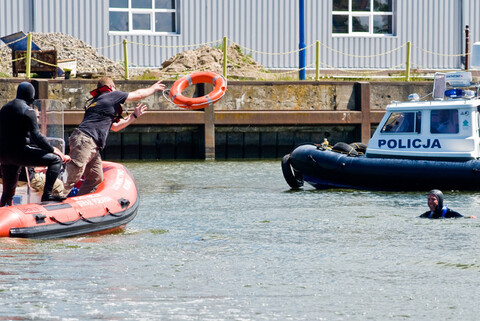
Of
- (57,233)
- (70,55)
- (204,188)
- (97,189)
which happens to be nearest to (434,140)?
(204,188)

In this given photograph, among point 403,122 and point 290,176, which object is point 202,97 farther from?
point 403,122

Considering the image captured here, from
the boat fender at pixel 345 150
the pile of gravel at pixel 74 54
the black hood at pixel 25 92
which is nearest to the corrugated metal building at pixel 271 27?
the pile of gravel at pixel 74 54

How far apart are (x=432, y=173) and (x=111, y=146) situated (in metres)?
8.69

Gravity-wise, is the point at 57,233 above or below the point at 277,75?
below

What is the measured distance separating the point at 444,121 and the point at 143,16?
11.0m

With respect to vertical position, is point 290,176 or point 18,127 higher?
point 18,127

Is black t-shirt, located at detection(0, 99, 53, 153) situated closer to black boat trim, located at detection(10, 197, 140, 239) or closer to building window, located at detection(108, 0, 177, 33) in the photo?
black boat trim, located at detection(10, 197, 140, 239)

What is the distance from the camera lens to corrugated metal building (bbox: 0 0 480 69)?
24250mm

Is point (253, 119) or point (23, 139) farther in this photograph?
point (253, 119)

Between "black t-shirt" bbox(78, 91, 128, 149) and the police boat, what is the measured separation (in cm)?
643

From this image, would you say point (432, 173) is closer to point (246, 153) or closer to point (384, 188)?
point (384, 188)

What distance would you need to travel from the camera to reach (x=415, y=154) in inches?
637

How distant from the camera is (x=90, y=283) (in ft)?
26.5

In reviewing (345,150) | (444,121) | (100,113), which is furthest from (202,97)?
(444,121)
